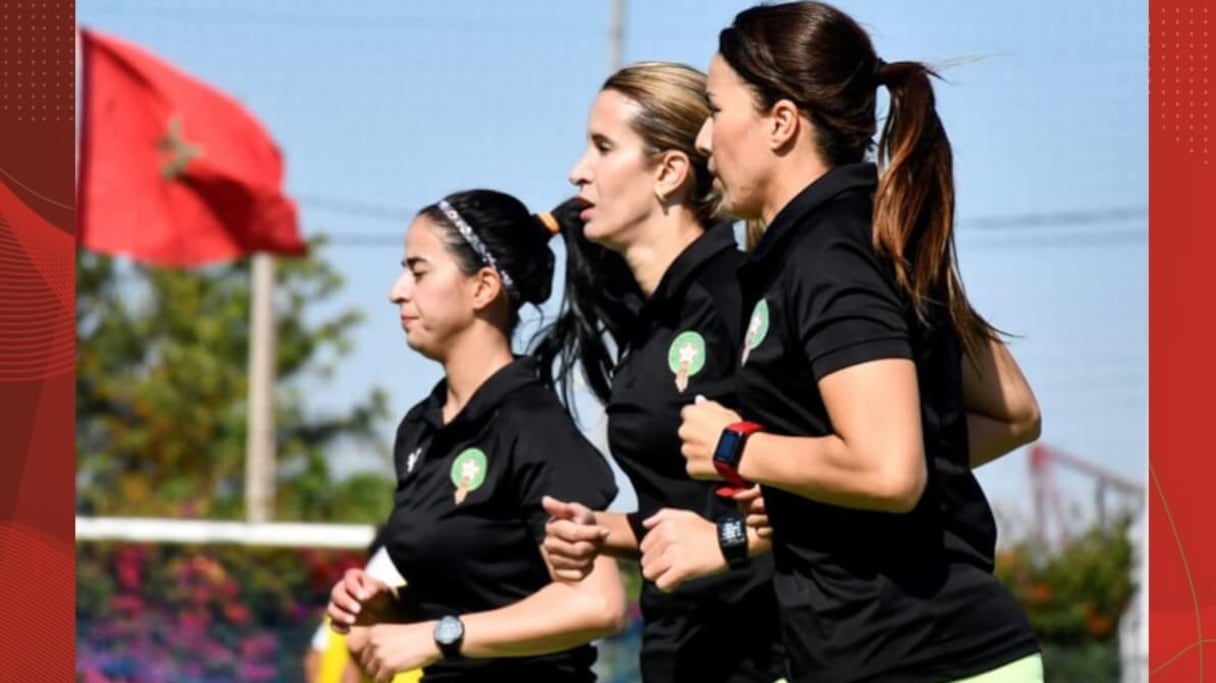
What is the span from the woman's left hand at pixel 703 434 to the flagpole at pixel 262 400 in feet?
50.9

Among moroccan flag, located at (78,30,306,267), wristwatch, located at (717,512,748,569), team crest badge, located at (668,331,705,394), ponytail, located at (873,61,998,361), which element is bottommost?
moroccan flag, located at (78,30,306,267)

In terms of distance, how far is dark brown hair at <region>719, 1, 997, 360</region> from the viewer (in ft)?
11.0

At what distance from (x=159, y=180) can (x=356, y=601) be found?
12974 millimetres

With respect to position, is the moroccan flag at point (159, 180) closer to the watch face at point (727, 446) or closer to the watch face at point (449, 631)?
the watch face at point (449, 631)

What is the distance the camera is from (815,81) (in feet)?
11.4

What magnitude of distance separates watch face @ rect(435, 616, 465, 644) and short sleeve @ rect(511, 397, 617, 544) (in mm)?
225

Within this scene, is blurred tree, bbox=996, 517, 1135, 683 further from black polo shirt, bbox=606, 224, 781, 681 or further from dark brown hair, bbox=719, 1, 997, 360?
dark brown hair, bbox=719, 1, 997, 360

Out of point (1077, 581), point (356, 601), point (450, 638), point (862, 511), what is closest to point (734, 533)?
point (862, 511)

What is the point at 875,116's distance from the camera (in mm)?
3541

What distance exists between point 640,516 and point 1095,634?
939 cm

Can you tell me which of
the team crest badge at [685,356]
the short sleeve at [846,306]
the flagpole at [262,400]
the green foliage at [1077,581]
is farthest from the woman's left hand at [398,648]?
the flagpole at [262,400]

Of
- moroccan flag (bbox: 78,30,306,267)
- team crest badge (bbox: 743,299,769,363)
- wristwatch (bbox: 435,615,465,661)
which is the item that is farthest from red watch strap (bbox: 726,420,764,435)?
moroccan flag (bbox: 78,30,306,267)

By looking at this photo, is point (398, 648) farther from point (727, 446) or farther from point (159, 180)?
point (159, 180)
